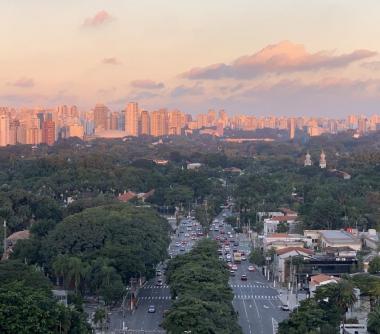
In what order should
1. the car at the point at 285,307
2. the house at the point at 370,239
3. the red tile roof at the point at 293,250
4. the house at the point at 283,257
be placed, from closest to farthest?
the car at the point at 285,307, the house at the point at 283,257, the red tile roof at the point at 293,250, the house at the point at 370,239

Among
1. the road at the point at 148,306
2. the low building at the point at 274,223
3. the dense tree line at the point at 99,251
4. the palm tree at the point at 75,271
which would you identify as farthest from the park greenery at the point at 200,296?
the low building at the point at 274,223

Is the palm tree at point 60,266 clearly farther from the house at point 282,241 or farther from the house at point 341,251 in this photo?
the house at point 341,251

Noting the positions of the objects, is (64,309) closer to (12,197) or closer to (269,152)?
(12,197)

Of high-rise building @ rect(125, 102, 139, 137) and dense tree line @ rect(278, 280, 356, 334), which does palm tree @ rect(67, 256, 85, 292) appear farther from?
high-rise building @ rect(125, 102, 139, 137)

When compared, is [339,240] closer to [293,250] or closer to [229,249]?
[293,250]

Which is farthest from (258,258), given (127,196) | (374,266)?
(127,196)
